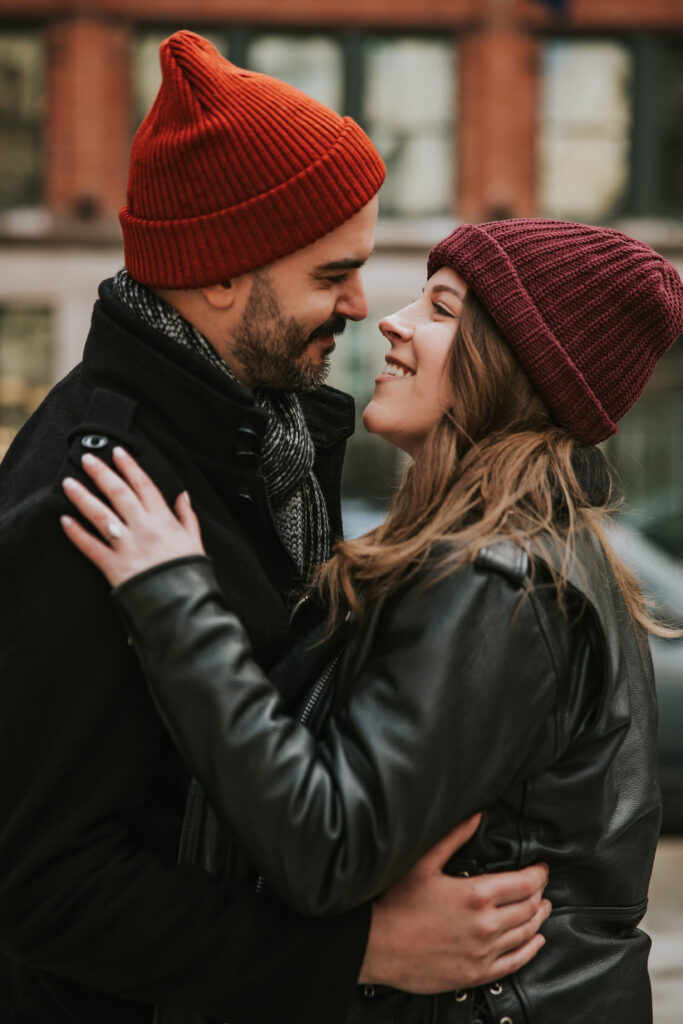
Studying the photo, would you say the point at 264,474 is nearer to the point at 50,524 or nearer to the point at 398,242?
the point at 50,524

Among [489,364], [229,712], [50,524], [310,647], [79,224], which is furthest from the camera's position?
[79,224]

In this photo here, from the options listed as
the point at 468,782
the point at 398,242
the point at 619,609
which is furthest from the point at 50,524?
the point at 398,242

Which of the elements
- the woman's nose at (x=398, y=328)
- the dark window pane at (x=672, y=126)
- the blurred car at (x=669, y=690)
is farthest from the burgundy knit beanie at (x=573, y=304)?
the dark window pane at (x=672, y=126)

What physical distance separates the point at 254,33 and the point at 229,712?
14642 millimetres

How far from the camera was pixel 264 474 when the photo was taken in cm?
228

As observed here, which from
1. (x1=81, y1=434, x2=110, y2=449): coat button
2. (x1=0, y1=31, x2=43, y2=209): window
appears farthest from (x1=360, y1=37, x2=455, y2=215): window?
(x1=81, y1=434, x2=110, y2=449): coat button

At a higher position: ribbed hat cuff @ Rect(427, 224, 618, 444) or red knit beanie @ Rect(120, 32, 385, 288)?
red knit beanie @ Rect(120, 32, 385, 288)

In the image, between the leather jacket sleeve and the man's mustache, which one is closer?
the leather jacket sleeve

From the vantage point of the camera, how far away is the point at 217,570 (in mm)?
2039

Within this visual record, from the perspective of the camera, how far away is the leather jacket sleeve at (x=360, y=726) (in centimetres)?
170

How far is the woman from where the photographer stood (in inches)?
67.8

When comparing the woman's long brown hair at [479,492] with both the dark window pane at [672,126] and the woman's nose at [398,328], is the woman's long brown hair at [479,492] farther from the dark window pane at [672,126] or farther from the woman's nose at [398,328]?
the dark window pane at [672,126]

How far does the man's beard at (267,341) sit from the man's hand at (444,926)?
916 mm

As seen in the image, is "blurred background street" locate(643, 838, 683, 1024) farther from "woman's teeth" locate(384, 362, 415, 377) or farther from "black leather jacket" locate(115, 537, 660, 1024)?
"woman's teeth" locate(384, 362, 415, 377)
